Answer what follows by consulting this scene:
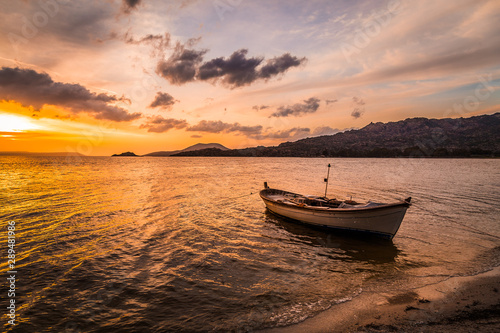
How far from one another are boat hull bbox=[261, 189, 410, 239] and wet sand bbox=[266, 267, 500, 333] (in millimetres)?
5219

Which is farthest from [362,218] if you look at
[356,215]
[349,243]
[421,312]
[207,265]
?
[207,265]

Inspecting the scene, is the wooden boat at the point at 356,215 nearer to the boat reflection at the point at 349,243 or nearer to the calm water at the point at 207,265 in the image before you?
the boat reflection at the point at 349,243

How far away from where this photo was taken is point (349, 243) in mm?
15867

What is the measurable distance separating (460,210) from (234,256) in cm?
2458

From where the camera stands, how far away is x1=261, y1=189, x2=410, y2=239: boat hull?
1497 cm

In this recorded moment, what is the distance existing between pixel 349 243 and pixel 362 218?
188cm

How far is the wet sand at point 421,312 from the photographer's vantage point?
730 centimetres

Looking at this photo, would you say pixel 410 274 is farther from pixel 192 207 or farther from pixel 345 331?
pixel 192 207

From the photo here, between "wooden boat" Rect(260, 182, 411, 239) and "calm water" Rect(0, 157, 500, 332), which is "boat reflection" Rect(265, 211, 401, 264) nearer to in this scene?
"calm water" Rect(0, 157, 500, 332)

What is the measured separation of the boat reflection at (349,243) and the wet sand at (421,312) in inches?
145

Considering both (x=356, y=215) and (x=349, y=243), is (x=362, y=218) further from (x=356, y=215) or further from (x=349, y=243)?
(x=349, y=243)

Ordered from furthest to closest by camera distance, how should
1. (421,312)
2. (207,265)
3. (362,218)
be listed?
(362,218)
(207,265)
(421,312)

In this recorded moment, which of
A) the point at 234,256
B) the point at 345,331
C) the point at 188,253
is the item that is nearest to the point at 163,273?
the point at 188,253

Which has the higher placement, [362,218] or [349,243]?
[362,218]
